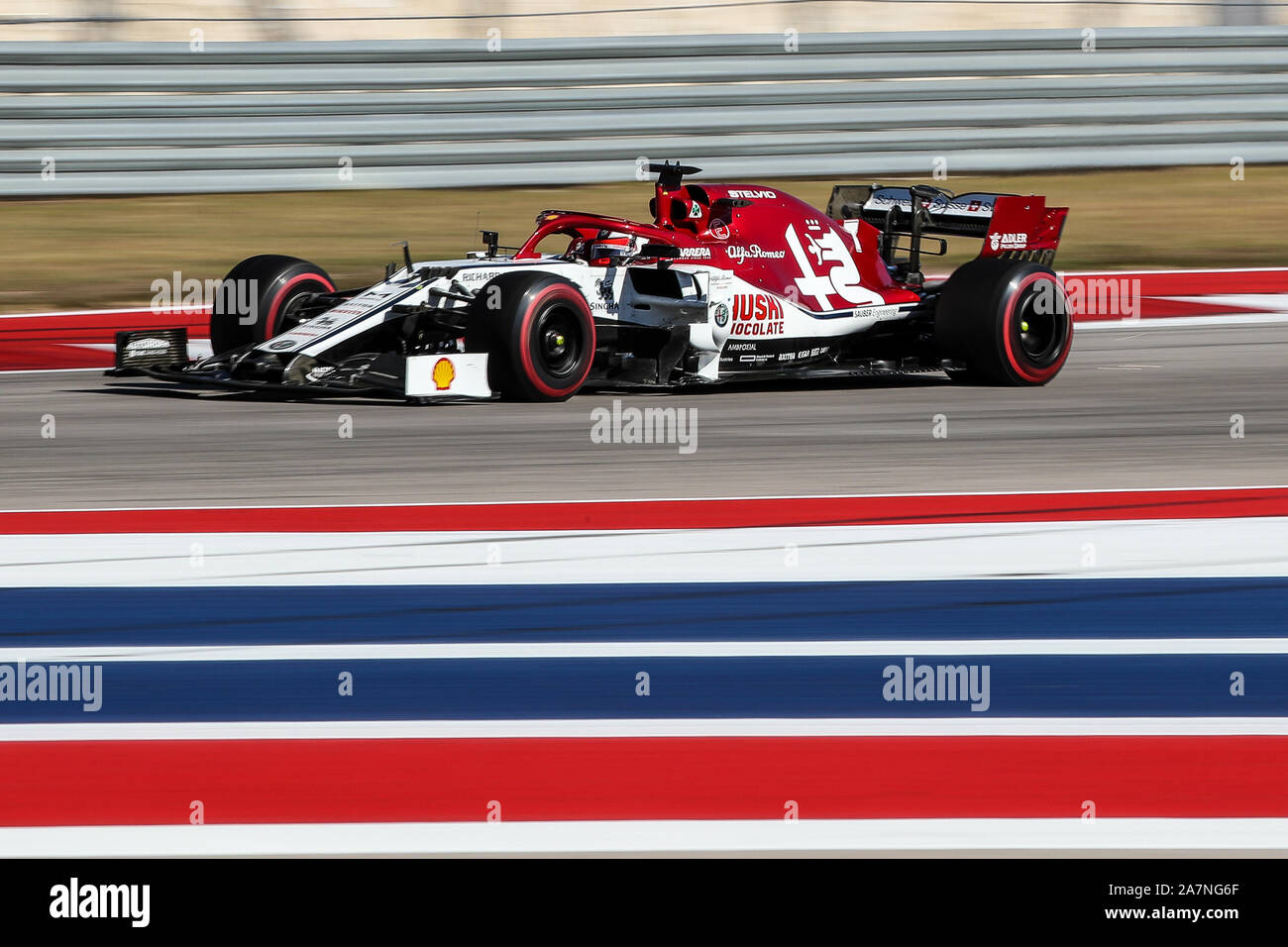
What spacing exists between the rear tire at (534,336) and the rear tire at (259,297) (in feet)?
3.91

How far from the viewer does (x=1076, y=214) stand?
1638cm

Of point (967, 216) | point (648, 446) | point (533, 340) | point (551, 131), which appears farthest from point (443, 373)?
point (551, 131)

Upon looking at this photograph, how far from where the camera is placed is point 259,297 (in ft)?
30.1

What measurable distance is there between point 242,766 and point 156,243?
11.1 meters

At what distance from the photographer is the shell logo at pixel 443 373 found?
839cm

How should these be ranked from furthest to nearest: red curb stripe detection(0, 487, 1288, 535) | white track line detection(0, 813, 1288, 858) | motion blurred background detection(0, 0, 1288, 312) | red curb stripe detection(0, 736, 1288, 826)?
motion blurred background detection(0, 0, 1288, 312) → red curb stripe detection(0, 487, 1288, 535) → red curb stripe detection(0, 736, 1288, 826) → white track line detection(0, 813, 1288, 858)

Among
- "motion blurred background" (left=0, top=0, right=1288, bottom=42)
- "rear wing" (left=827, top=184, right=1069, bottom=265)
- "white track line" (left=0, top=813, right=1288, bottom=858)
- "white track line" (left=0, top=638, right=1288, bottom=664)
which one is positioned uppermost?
"motion blurred background" (left=0, top=0, right=1288, bottom=42)

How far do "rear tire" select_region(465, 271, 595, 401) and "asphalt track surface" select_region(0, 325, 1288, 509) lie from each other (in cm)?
14

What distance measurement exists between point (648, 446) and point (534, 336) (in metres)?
0.91

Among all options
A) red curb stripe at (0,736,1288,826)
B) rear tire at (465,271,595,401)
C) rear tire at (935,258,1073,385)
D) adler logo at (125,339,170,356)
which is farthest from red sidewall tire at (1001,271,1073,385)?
red curb stripe at (0,736,1288,826)

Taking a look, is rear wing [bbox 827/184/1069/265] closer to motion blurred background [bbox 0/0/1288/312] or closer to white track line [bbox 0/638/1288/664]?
motion blurred background [bbox 0/0/1288/312]

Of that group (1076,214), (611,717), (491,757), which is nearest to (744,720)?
(611,717)

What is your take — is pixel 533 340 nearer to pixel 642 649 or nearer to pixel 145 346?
pixel 145 346
